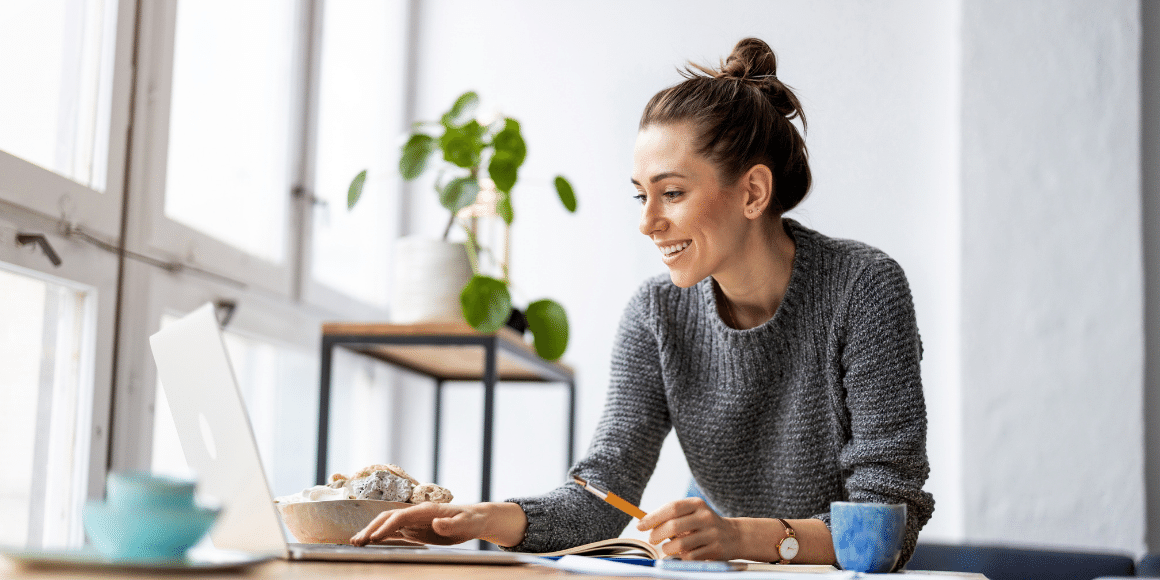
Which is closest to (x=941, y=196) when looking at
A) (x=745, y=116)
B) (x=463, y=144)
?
(x=463, y=144)

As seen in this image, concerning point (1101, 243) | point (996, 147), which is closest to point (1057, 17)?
point (996, 147)

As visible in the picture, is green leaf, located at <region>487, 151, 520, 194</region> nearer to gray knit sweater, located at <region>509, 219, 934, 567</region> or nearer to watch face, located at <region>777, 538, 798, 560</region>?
gray knit sweater, located at <region>509, 219, 934, 567</region>

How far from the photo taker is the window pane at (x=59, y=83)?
141cm

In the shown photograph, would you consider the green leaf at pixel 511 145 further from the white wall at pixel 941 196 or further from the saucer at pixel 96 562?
the saucer at pixel 96 562

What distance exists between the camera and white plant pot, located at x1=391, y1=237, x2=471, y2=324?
1.91 meters

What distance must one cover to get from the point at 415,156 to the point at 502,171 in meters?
0.18

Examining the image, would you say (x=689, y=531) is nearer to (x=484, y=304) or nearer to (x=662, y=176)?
(x=662, y=176)

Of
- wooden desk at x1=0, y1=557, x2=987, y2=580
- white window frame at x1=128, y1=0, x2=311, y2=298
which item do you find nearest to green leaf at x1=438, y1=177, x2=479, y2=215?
white window frame at x1=128, y1=0, x2=311, y2=298

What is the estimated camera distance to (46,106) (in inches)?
58.4

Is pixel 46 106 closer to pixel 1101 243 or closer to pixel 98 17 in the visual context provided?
pixel 98 17

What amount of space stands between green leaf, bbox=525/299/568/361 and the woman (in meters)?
0.52

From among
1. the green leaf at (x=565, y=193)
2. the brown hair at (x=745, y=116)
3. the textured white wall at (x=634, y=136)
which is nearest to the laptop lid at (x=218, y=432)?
the brown hair at (x=745, y=116)

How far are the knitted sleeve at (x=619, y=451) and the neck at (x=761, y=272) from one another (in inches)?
4.9

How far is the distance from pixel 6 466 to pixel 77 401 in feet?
0.51
